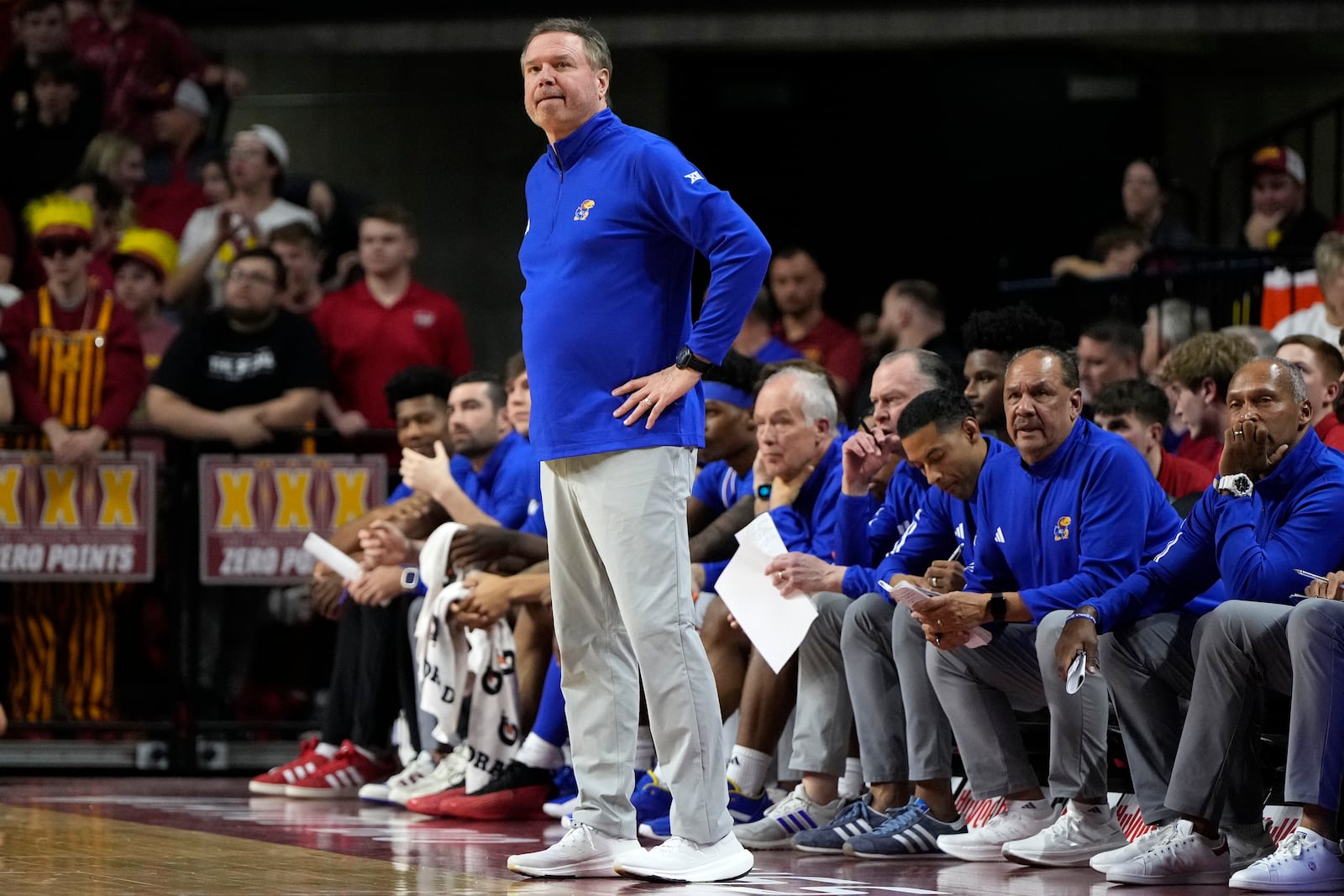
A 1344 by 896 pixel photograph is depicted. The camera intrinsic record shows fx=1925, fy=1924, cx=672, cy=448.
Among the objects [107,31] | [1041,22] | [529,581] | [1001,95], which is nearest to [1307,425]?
[529,581]

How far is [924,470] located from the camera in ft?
18.4

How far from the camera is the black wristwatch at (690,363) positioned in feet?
14.6

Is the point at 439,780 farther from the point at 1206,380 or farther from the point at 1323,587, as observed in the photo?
the point at 1323,587

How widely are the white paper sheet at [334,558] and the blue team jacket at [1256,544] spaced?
327 cm

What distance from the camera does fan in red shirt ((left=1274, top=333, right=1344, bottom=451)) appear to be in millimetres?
5812

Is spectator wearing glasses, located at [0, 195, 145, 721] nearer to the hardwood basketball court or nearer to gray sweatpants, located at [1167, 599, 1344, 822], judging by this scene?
the hardwood basketball court

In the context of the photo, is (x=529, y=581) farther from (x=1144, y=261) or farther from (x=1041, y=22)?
(x=1041, y=22)

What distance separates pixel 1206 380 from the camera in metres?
6.36

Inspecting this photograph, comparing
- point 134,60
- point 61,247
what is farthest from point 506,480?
point 134,60

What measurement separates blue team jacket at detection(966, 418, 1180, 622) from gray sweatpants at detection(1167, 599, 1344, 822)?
0.48m

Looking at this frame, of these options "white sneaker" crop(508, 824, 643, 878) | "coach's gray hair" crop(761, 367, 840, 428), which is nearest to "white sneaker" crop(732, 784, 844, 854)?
"white sneaker" crop(508, 824, 643, 878)

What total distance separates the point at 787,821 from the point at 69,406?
4.26 m

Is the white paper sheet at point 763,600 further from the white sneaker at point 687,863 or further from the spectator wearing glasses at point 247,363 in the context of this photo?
the spectator wearing glasses at point 247,363

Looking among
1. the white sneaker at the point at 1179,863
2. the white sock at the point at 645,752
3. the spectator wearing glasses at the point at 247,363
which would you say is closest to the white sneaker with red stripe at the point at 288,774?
the white sock at the point at 645,752
